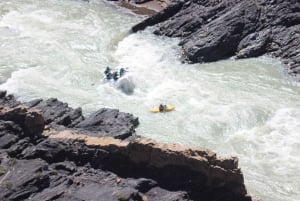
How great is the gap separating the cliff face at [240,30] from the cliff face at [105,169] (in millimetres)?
15713

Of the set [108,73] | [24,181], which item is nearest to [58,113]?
[24,181]

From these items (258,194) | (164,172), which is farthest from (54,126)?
(258,194)

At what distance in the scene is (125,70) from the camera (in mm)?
29891

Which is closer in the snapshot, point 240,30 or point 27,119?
point 27,119

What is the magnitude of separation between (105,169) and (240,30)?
18.9 metres

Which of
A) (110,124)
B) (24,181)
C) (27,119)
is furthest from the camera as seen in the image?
(110,124)

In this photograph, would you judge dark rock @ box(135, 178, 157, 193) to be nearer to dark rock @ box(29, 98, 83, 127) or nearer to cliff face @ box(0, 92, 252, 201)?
cliff face @ box(0, 92, 252, 201)

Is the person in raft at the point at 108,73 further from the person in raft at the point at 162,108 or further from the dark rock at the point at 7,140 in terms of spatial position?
the dark rock at the point at 7,140

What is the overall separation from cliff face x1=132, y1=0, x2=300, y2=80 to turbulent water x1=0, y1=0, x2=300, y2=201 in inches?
31.4

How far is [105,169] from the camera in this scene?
656 inches

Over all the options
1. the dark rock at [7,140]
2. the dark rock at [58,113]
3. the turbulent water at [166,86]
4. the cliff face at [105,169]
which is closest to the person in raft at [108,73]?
the turbulent water at [166,86]

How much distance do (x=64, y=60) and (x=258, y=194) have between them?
16.0 m

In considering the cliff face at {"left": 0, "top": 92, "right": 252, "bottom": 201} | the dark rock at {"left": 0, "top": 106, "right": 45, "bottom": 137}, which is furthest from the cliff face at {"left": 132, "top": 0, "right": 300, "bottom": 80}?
the cliff face at {"left": 0, "top": 92, "right": 252, "bottom": 201}

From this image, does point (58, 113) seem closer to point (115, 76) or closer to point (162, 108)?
point (162, 108)
